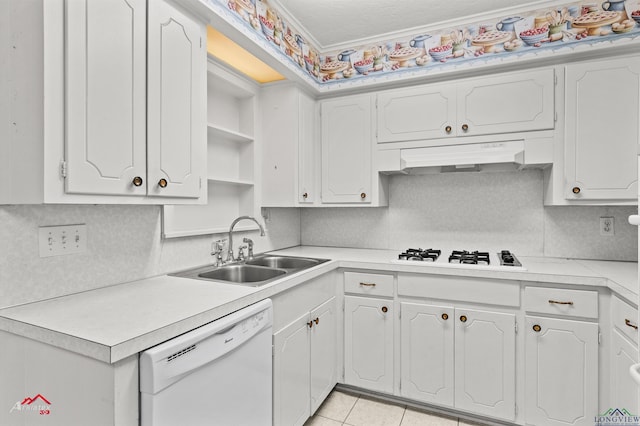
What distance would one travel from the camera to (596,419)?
1.73 meters

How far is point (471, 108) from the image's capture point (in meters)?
2.26

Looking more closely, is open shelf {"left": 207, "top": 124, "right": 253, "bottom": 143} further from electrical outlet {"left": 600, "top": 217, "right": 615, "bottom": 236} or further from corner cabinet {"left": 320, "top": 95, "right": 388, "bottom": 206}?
electrical outlet {"left": 600, "top": 217, "right": 615, "bottom": 236}

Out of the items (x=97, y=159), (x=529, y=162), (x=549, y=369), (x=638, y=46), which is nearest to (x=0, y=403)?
(x=97, y=159)

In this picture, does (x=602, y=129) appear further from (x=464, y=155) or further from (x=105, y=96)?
(x=105, y=96)

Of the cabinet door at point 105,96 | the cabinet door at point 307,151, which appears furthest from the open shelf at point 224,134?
the cabinet door at point 105,96

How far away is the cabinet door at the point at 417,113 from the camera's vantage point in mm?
2318

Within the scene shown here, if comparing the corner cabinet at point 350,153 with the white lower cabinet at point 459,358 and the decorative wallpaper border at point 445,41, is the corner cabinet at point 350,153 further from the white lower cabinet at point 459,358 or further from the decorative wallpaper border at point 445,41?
the white lower cabinet at point 459,358

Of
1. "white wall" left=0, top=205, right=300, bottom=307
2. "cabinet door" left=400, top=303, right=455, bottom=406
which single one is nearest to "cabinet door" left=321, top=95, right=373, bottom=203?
"cabinet door" left=400, top=303, right=455, bottom=406

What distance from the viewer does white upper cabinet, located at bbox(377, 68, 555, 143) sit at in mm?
2100

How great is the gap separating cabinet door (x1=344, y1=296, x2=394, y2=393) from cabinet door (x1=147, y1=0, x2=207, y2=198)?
130 cm

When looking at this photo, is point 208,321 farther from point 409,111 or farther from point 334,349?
point 409,111

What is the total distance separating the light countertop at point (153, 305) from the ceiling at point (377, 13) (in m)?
1.70

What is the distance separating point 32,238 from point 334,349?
5.69ft

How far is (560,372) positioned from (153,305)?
2.04 metres
